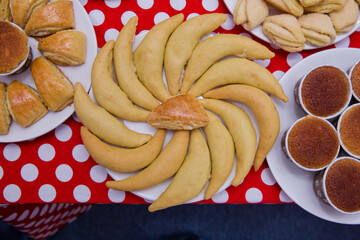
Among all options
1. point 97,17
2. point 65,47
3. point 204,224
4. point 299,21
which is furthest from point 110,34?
point 204,224

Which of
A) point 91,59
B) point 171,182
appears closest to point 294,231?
point 171,182

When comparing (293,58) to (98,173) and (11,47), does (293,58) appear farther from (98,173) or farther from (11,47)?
(11,47)

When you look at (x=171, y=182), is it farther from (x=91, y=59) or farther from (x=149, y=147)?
(x=91, y=59)

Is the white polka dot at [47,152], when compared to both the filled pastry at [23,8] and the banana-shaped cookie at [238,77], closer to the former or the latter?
Answer: the filled pastry at [23,8]

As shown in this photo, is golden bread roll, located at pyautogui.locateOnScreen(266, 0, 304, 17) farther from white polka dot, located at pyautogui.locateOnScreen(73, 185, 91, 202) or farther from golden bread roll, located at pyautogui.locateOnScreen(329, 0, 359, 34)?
white polka dot, located at pyautogui.locateOnScreen(73, 185, 91, 202)

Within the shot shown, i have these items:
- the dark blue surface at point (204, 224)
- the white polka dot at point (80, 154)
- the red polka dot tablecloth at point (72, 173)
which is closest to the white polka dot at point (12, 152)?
the red polka dot tablecloth at point (72, 173)

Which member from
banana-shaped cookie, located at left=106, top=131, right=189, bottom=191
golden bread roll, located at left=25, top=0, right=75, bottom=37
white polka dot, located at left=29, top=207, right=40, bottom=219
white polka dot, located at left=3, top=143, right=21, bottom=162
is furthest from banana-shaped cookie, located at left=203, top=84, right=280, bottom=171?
white polka dot, located at left=29, top=207, right=40, bottom=219
